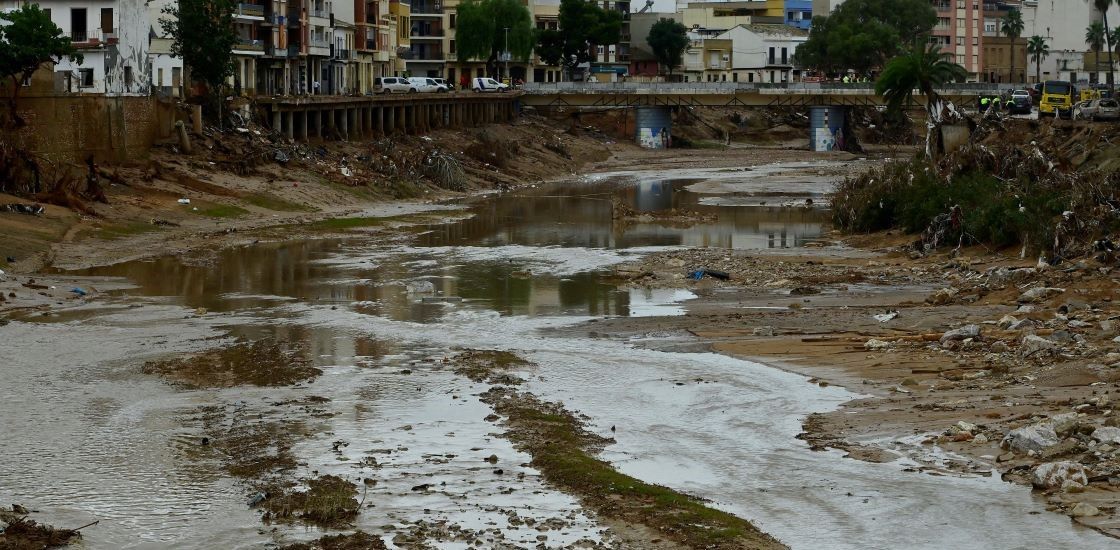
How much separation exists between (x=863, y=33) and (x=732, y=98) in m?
28.8

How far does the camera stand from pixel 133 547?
18.1 m

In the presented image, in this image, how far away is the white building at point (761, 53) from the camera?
158375 mm

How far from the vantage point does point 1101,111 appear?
191 ft

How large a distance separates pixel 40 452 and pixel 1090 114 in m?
47.0

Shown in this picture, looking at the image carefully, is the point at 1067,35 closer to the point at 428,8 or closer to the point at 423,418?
the point at 428,8

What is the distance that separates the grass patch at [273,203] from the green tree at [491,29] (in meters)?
69.4

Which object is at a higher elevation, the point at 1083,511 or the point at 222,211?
the point at 222,211

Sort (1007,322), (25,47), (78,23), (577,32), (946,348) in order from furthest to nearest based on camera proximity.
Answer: (577,32) < (78,23) < (25,47) < (1007,322) < (946,348)

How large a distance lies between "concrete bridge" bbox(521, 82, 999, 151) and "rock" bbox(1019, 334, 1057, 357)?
88593mm

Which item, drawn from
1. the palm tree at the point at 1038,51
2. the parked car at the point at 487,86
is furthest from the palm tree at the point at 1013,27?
the parked car at the point at 487,86

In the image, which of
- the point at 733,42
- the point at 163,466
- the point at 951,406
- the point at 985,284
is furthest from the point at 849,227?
the point at 733,42

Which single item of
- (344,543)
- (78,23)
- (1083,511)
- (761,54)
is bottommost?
(344,543)

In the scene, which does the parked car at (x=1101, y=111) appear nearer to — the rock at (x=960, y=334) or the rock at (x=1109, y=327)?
the rock at (x=1109, y=327)

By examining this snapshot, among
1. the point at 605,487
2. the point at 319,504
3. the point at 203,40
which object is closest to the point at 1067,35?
the point at 203,40
